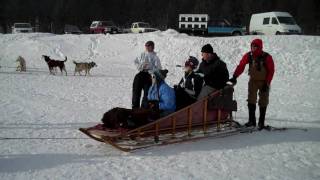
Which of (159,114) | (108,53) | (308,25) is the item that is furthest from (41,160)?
(308,25)

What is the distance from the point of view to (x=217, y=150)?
6035 millimetres

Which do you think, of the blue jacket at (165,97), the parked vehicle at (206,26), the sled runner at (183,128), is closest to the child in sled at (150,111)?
the blue jacket at (165,97)

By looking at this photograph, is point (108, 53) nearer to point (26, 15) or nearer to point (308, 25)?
point (308, 25)

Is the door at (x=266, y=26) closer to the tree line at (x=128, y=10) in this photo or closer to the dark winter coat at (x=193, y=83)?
the dark winter coat at (x=193, y=83)

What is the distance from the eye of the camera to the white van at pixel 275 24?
25684 mm

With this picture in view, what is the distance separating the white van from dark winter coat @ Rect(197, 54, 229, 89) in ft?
65.8

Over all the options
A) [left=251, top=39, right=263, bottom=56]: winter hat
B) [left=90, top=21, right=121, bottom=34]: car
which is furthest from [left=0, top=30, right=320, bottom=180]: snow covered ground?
[left=90, top=21, right=121, bottom=34]: car

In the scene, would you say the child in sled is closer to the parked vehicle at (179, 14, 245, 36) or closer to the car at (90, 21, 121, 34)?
the parked vehicle at (179, 14, 245, 36)

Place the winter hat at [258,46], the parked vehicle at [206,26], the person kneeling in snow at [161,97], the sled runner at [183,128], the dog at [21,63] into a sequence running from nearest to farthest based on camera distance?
the sled runner at [183,128]
the person kneeling in snow at [161,97]
the winter hat at [258,46]
the dog at [21,63]
the parked vehicle at [206,26]

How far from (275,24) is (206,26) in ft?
20.8

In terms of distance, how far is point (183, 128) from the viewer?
250 inches

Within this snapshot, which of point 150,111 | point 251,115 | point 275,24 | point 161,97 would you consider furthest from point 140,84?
point 275,24

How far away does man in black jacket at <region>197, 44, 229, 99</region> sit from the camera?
6.67 meters

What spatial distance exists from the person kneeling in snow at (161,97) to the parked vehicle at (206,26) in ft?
78.8
